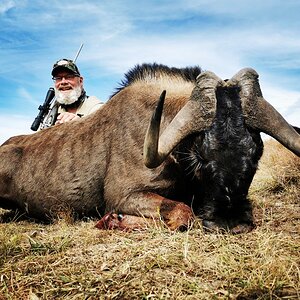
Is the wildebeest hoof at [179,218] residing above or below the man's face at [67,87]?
below

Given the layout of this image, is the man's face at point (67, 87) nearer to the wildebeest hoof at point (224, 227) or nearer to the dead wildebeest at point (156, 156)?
the dead wildebeest at point (156, 156)

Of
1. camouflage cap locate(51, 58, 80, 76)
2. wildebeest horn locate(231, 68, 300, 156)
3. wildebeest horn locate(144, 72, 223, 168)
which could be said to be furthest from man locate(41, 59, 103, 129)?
wildebeest horn locate(231, 68, 300, 156)

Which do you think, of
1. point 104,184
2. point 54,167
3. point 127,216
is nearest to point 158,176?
point 127,216

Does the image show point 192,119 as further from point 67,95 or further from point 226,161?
point 67,95

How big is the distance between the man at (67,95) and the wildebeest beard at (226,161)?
15.4 feet

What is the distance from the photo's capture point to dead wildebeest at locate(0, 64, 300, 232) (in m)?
3.90

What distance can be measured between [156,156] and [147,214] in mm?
790

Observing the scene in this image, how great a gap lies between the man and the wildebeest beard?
4.68 metres

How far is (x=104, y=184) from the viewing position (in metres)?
5.14

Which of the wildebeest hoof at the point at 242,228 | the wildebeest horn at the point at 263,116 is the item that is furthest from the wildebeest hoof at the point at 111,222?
the wildebeest horn at the point at 263,116

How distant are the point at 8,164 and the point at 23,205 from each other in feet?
2.16

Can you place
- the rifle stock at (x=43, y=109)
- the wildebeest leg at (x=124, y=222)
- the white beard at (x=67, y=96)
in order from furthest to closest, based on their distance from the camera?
the rifle stock at (x=43, y=109)
the white beard at (x=67, y=96)
the wildebeest leg at (x=124, y=222)


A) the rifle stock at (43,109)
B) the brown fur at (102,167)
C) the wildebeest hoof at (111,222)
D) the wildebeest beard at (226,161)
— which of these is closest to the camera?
the wildebeest beard at (226,161)

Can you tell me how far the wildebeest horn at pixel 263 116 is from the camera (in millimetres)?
4078
